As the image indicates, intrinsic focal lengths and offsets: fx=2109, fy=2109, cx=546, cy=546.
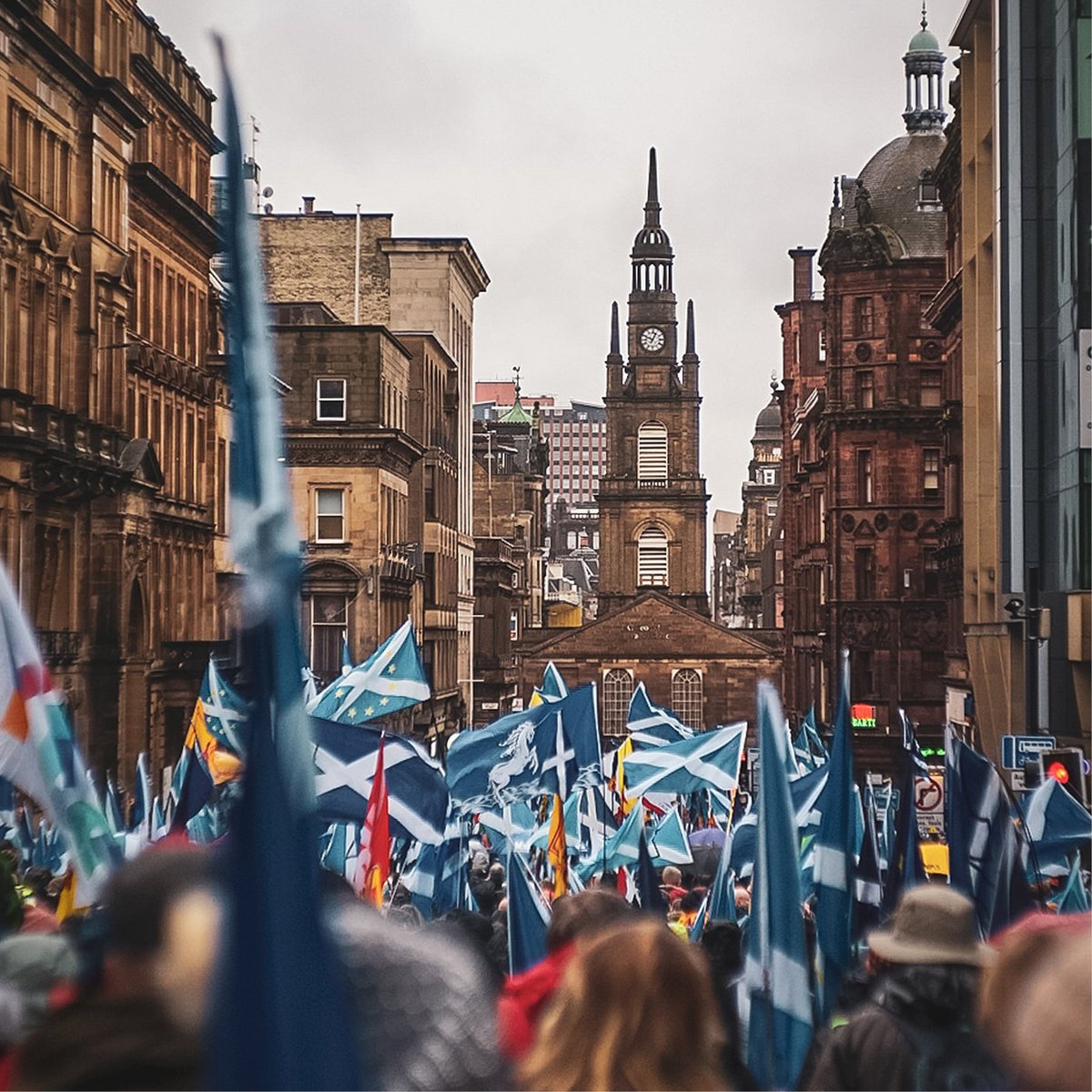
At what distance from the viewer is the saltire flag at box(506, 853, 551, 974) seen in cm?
1073

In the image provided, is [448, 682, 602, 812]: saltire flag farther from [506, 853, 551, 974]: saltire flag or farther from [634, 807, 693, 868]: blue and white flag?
[506, 853, 551, 974]: saltire flag

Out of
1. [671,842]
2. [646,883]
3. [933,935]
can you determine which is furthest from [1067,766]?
[933,935]

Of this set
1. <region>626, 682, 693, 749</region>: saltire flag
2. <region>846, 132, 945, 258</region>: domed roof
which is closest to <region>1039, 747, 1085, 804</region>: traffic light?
<region>626, 682, 693, 749</region>: saltire flag

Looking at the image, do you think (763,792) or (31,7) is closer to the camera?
(763,792)

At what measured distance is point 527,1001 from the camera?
645 centimetres

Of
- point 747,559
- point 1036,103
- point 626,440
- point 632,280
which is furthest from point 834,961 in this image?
point 747,559

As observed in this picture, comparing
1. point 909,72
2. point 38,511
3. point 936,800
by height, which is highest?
point 909,72

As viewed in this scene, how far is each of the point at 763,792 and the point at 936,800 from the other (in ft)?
58.0

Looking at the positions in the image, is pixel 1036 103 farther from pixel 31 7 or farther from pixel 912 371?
pixel 912 371

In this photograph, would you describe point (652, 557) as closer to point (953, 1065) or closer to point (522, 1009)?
point (522, 1009)

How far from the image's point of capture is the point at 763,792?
24.8 ft

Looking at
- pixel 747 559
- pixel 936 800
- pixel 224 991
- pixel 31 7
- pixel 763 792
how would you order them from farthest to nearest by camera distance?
pixel 747 559
pixel 31 7
pixel 936 800
pixel 763 792
pixel 224 991

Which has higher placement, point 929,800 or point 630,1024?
point 630,1024

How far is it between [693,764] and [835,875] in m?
15.4
